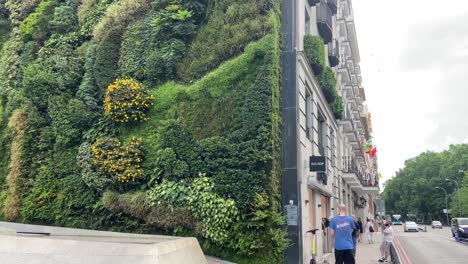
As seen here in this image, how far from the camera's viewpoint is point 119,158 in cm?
1554

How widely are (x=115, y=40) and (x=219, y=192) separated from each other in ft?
25.6

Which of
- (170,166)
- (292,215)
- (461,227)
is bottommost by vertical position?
(292,215)

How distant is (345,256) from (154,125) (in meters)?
8.32

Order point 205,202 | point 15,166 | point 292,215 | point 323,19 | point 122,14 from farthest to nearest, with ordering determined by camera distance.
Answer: point 323,19 < point 122,14 < point 15,166 < point 292,215 < point 205,202

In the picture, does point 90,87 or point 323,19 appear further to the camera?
point 323,19

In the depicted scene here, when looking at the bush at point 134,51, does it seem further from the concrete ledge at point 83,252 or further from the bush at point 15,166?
the concrete ledge at point 83,252

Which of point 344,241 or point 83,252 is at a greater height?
point 344,241

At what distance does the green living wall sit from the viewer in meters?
13.8

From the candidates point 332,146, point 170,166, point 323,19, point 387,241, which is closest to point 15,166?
point 170,166

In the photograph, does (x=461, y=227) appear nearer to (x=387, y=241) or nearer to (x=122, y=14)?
(x=387, y=241)

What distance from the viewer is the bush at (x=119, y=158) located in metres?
15.3

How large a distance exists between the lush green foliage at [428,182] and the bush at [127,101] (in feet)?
264

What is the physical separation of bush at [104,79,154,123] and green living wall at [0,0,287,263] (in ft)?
0.12

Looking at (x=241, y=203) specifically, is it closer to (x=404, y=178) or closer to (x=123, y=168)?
(x=123, y=168)
